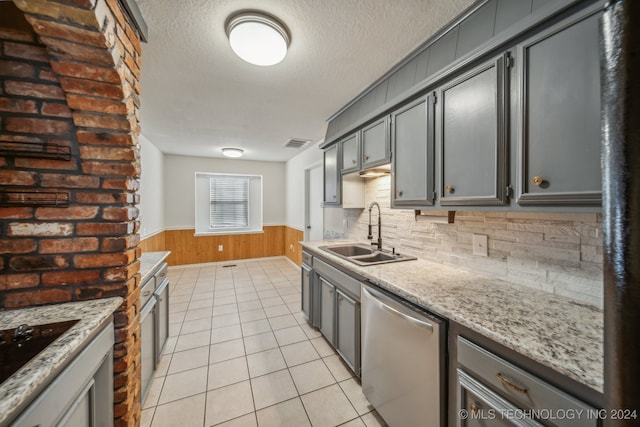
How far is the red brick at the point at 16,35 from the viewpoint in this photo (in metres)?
1.06

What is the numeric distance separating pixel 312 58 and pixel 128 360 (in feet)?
7.37

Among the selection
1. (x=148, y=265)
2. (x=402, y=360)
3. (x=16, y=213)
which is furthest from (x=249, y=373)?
(x=16, y=213)

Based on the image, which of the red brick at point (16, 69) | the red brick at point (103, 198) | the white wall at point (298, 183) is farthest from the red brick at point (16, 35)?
the white wall at point (298, 183)

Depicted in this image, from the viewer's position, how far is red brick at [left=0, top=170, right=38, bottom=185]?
1068 millimetres

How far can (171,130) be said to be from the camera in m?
3.47

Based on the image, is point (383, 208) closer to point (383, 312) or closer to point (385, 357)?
point (383, 312)

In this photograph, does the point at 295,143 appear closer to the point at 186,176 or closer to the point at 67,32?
the point at 186,176

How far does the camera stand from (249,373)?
2000 mm

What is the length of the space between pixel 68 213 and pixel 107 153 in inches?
13.5

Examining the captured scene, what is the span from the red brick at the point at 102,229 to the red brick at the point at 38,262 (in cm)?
14

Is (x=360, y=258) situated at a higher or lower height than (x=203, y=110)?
lower

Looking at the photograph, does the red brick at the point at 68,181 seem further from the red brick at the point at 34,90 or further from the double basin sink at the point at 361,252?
the double basin sink at the point at 361,252

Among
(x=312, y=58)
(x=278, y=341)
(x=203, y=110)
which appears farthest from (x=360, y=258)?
(x=203, y=110)

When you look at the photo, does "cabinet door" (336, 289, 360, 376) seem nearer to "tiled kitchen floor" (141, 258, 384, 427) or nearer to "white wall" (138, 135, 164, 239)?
"tiled kitchen floor" (141, 258, 384, 427)
